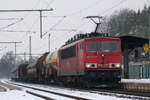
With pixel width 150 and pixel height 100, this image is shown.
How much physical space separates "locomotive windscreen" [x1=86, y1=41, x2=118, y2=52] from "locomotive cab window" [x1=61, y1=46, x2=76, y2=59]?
2.32 metres

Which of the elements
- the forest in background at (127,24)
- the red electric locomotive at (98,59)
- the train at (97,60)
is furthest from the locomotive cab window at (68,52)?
the forest in background at (127,24)

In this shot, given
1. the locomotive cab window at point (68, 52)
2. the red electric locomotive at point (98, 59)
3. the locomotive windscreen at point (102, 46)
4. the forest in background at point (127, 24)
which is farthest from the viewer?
the forest in background at point (127, 24)

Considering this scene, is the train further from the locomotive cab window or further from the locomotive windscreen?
the locomotive cab window

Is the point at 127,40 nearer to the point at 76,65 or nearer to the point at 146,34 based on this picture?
the point at 76,65

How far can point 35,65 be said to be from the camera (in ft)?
169

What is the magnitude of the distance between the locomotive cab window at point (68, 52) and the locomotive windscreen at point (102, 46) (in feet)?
7.62

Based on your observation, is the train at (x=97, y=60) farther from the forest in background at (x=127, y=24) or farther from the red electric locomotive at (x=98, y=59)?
the forest in background at (x=127, y=24)

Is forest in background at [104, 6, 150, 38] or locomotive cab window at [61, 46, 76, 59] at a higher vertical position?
forest in background at [104, 6, 150, 38]

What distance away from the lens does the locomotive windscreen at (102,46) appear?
25.0m

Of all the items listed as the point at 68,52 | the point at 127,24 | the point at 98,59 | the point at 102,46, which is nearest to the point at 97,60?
the point at 98,59

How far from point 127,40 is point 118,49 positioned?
577cm

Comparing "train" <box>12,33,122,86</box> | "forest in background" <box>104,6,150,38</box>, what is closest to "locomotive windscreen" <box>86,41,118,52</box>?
"train" <box>12,33,122,86</box>

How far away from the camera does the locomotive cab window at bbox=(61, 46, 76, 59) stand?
27392mm

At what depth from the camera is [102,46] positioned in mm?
25078
